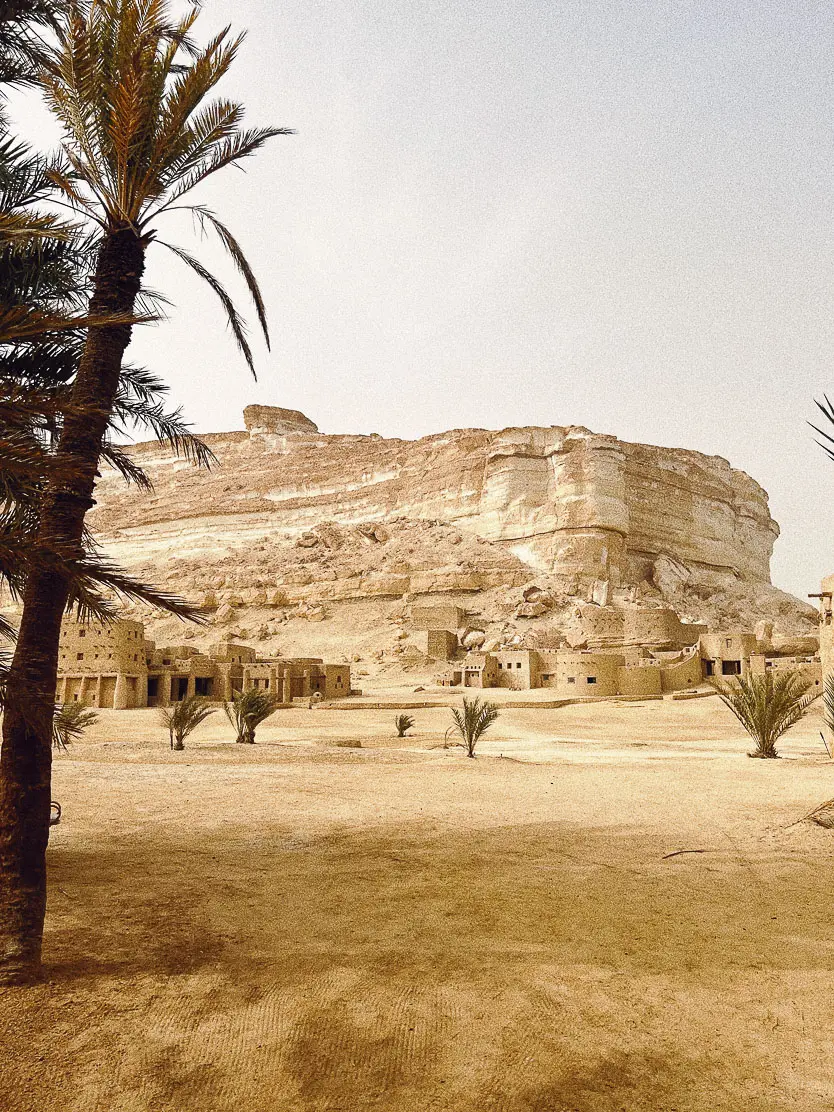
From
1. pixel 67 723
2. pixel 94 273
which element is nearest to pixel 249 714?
pixel 67 723

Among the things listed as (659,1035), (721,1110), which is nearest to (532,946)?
→ (659,1035)

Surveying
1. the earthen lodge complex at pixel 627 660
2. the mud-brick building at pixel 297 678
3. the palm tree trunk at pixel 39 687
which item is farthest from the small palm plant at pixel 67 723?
the earthen lodge complex at pixel 627 660

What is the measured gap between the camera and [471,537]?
66062mm

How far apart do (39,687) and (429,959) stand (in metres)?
2.36

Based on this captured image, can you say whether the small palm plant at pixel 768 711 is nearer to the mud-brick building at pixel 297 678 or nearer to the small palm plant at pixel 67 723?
the small palm plant at pixel 67 723

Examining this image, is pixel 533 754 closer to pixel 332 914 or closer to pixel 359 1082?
pixel 332 914

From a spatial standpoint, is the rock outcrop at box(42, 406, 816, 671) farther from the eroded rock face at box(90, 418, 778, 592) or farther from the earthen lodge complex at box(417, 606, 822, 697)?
the earthen lodge complex at box(417, 606, 822, 697)

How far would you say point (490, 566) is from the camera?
2344 inches

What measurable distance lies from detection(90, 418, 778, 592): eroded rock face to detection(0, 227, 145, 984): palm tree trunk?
176ft

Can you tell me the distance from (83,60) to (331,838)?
5.94 meters

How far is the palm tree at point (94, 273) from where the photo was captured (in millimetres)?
3369

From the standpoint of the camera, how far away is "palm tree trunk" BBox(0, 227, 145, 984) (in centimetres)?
326

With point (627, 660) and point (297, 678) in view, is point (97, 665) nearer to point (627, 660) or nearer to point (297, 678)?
point (297, 678)

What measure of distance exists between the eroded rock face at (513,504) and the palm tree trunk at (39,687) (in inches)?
2112
